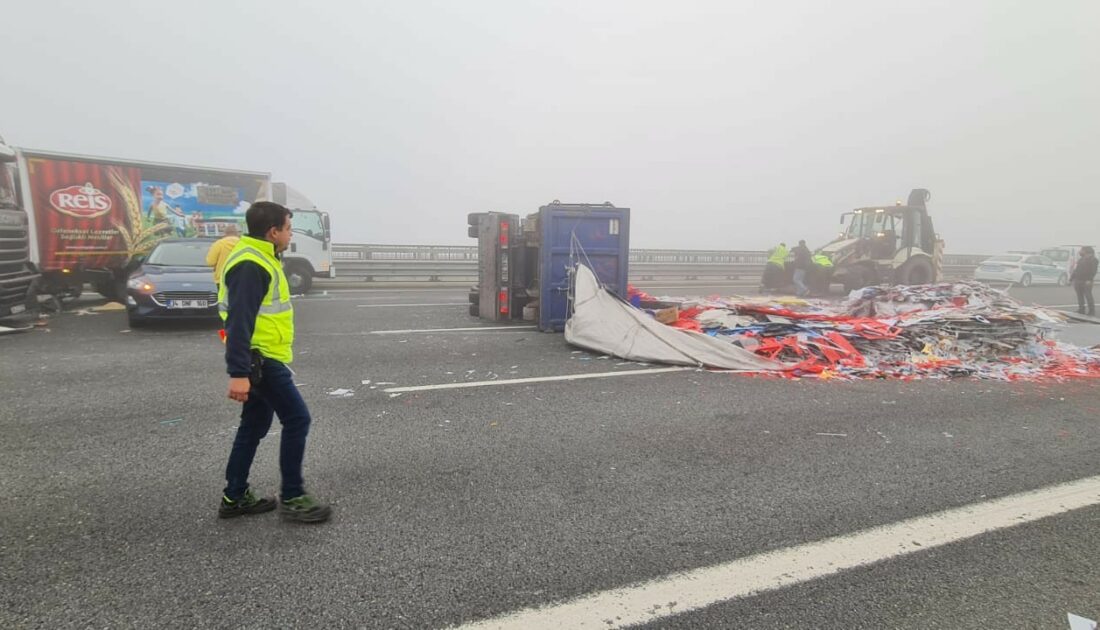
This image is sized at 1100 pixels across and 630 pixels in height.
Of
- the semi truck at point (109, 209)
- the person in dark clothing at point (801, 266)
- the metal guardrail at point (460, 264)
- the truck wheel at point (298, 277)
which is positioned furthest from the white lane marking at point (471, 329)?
the metal guardrail at point (460, 264)

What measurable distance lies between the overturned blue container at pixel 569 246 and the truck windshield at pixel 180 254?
19.0ft

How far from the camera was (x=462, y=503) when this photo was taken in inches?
126

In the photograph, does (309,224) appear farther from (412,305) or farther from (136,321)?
(136,321)

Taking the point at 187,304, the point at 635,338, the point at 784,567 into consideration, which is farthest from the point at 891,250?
the point at 187,304

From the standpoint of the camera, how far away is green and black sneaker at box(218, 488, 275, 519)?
300cm

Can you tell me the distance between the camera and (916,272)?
627 inches

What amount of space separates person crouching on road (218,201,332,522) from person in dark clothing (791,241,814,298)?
1479 cm

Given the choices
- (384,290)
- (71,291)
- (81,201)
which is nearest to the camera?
(81,201)

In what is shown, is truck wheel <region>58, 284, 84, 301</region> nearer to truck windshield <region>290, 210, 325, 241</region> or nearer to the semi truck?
the semi truck

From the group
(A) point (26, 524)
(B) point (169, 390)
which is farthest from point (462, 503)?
(B) point (169, 390)

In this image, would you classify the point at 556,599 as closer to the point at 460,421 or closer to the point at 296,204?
the point at 460,421

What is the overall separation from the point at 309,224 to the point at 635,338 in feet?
36.7

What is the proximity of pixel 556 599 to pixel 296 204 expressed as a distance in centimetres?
1571

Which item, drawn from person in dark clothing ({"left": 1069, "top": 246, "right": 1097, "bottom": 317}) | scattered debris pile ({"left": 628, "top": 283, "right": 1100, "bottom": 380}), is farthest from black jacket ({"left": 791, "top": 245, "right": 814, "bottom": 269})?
scattered debris pile ({"left": 628, "top": 283, "right": 1100, "bottom": 380})
